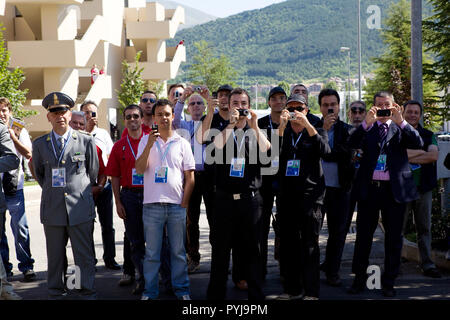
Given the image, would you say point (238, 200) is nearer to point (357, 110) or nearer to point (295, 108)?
point (295, 108)

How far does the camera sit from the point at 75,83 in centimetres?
3416

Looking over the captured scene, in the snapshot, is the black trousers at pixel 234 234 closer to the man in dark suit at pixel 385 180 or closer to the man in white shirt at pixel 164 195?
the man in white shirt at pixel 164 195

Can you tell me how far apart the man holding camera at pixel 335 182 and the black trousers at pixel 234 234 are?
1363 millimetres

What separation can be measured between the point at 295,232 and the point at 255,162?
953 mm

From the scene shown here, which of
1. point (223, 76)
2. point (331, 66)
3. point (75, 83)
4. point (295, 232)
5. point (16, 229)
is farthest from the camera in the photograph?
point (331, 66)

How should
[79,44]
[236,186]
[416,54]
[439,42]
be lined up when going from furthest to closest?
1. [79,44]
2. [439,42]
3. [416,54]
4. [236,186]

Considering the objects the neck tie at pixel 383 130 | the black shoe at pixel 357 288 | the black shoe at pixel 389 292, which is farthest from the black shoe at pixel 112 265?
the neck tie at pixel 383 130

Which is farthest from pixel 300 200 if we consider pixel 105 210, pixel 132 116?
pixel 105 210

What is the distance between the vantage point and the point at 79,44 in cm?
3131

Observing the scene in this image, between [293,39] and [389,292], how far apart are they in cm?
16231

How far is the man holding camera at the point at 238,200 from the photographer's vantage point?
5684 millimetres
